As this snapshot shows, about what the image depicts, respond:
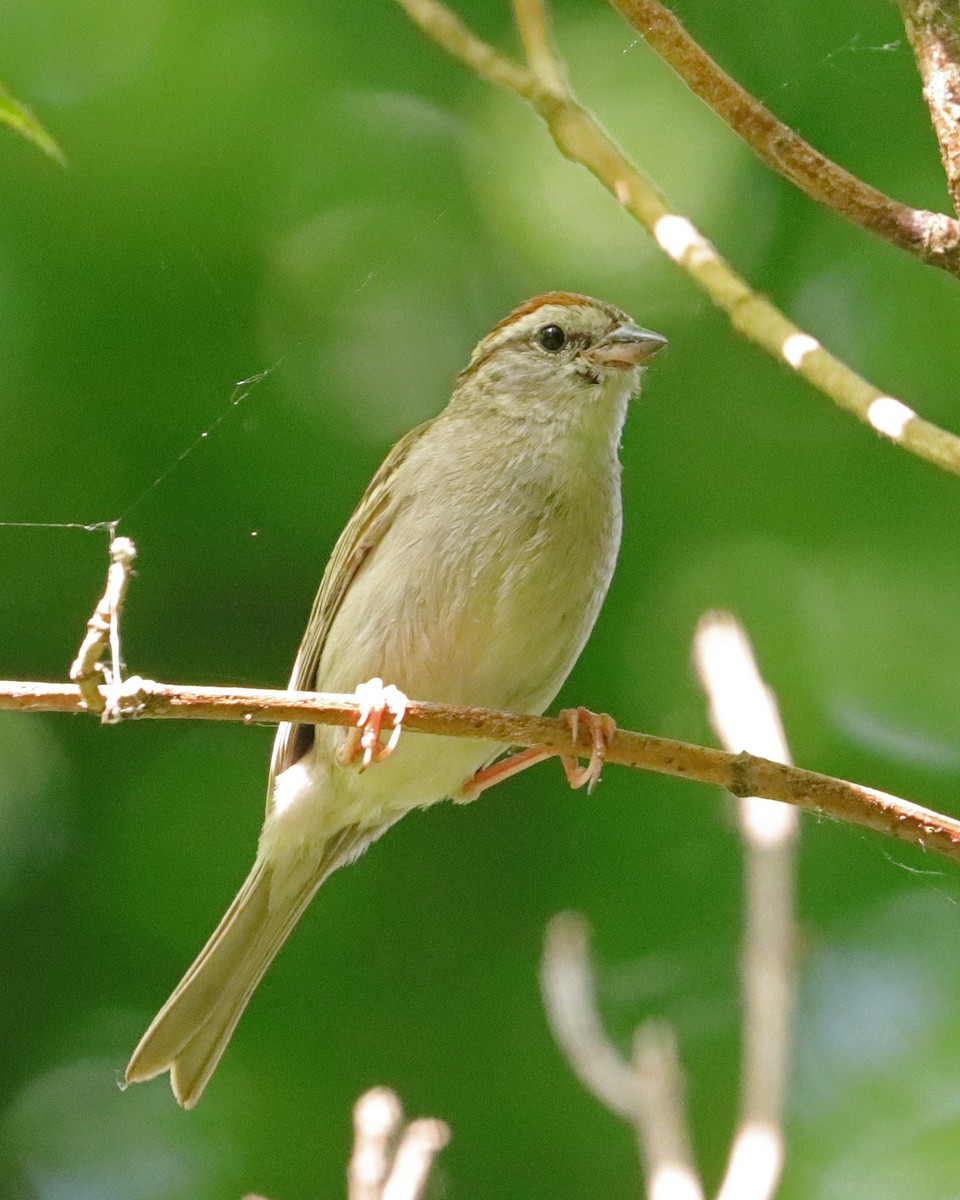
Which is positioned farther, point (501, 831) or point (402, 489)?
point (501, 831)

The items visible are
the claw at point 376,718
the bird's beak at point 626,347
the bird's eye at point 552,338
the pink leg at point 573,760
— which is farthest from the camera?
the bird's eye at point 552,338

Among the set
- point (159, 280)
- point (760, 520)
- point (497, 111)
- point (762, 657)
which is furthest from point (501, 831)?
point (497, 111)

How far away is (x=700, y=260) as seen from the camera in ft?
6.74

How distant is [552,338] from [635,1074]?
1.47 m

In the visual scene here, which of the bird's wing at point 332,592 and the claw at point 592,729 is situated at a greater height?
the bird's wing at point 332,592

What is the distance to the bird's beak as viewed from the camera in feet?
9.67

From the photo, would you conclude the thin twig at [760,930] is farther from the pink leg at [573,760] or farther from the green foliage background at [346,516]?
the green foliage background at [346,516]

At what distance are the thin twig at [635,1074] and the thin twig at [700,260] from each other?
1.08 meters

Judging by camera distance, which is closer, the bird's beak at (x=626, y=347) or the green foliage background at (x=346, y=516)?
the bird's beak at (x=626, y=347)

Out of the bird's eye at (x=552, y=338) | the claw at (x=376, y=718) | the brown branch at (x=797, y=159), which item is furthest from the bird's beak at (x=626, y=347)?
the brown branch at (x=797, y=159)

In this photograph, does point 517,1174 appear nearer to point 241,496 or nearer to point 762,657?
point 762,657

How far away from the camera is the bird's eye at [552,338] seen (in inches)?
122

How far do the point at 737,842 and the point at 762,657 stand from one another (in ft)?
1.53

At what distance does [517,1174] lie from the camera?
356 cm
